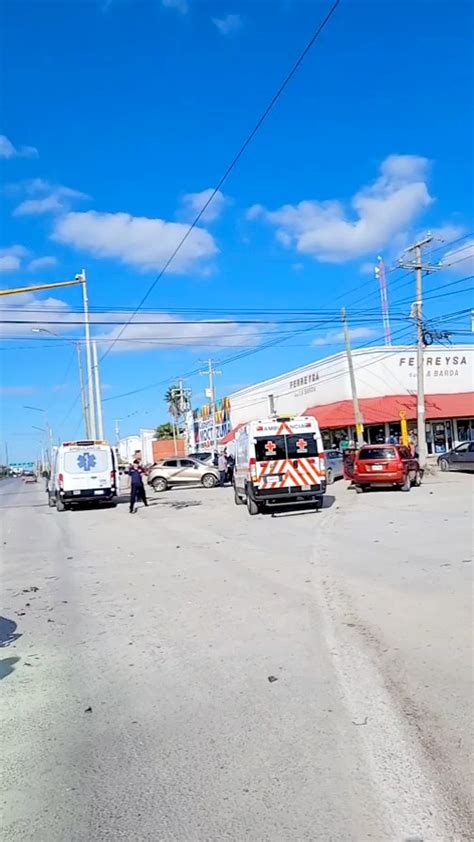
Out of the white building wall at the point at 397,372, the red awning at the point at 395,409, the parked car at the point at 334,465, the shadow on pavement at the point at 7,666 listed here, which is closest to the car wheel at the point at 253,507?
the parked car at the point at 334,465

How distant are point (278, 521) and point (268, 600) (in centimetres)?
899

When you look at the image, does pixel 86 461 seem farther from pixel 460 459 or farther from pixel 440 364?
pixel 440 364

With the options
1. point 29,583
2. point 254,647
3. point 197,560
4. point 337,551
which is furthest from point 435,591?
point 29,583

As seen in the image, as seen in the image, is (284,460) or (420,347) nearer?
(284,460)

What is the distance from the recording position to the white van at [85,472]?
24016mm

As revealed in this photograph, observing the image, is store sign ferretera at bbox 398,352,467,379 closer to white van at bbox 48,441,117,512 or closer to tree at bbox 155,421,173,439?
white van at bbox 48,441,117,512

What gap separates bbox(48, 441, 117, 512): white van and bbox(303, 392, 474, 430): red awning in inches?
741

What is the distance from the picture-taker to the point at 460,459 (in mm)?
30609

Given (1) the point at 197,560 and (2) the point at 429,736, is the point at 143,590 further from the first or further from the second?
(2) the point at 429,736

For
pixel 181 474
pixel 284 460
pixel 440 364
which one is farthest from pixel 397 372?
pixel 284 460

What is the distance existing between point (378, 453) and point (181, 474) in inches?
524

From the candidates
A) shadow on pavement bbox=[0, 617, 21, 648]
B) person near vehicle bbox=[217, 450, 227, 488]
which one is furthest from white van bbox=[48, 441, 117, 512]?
shadow on pavement bbox=[0, 617, 21, 648]

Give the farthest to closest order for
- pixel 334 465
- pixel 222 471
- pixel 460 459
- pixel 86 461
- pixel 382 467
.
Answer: pixel 222 471 < pixel 334 465 < pixel 460 459 < pixel 86 461 < pixel 382 467

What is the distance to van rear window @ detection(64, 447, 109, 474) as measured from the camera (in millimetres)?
23984
